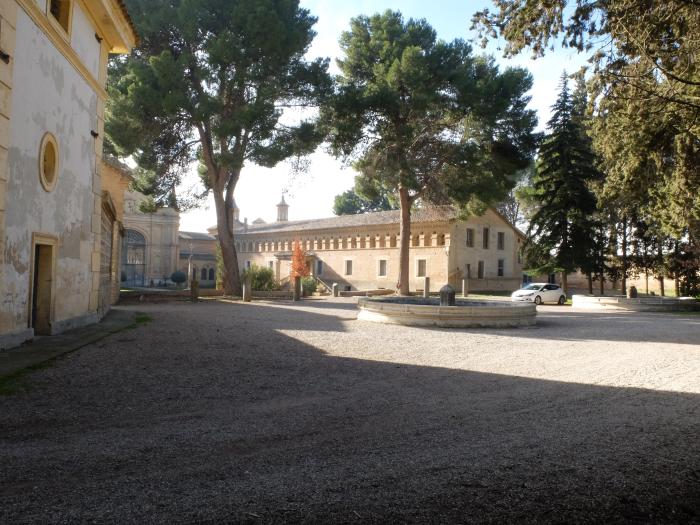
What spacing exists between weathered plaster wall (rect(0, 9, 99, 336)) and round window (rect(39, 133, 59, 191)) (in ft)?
0.42

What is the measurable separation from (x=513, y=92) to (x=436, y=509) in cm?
2704

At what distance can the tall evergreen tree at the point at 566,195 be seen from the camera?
30.2 meters

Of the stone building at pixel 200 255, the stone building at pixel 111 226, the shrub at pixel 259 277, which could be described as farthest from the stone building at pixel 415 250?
the stone building at pixel 111 226

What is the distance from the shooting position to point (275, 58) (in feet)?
78.0

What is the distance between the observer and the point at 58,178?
9898mm

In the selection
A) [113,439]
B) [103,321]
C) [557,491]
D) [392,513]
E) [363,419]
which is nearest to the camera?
[392,513]

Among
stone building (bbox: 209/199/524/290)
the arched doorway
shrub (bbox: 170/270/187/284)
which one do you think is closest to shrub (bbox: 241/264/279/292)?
stone building (bbox: 209/199/524/290)

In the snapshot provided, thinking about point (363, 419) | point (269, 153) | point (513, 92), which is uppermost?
point (513, 92)

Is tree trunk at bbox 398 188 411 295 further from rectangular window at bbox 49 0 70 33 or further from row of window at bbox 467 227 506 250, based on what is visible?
rectangular window at bbox 49 0 70 33

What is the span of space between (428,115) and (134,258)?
127 ft

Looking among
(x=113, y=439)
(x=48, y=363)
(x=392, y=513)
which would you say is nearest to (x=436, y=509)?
(x=392, y=513)

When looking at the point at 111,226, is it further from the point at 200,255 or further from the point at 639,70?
the point at 200,255

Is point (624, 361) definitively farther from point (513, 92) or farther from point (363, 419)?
point (513, 92)

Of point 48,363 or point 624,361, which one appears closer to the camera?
point 48,363
